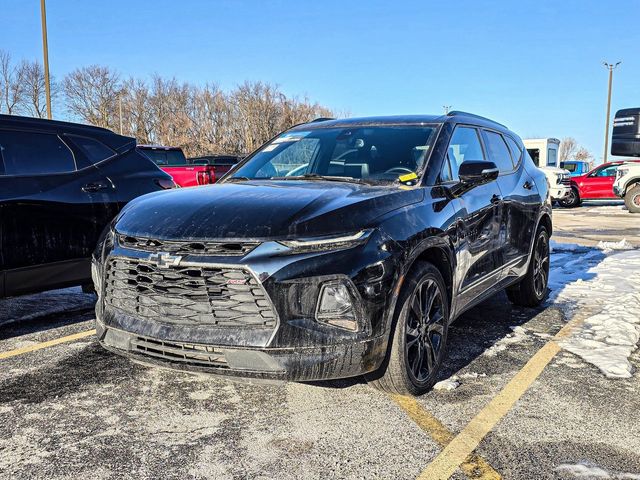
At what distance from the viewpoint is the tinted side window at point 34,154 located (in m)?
4.59

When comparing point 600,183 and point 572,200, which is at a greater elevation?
point 600,183

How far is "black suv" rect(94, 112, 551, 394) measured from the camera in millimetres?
2865

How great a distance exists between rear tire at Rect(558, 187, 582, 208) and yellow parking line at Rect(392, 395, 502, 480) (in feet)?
68.0

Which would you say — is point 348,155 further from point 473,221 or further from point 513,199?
point 513,199

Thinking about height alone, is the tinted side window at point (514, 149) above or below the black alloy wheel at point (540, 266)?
above

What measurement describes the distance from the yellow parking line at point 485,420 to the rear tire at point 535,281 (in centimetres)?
118

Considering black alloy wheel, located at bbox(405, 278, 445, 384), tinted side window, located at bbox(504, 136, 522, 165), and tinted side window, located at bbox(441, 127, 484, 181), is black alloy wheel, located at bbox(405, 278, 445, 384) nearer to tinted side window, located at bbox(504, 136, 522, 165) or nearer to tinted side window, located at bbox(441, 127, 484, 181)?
tinted side window, located at bbox(441, 127, 484, 181)

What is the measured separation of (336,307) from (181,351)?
80 centimetres

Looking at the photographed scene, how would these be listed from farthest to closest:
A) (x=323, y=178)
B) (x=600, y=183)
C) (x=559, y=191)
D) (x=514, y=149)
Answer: (x=600, y=183)
(x=559, y=191)
(x=514, y=149)
(x=323, y=178)

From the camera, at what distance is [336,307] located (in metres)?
2.92

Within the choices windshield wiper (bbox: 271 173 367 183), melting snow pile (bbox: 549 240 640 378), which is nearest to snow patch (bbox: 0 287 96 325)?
windshield wiper (bbox: 271 173 367 183)

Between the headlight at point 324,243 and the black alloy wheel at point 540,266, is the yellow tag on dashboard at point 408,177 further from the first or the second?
the black alloy wheel at point 540,266

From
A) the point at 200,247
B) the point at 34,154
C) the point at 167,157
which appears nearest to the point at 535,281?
the point at 200,247

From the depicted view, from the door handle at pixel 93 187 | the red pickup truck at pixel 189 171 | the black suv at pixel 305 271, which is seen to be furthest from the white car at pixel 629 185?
the door handle at pixel 93 187
